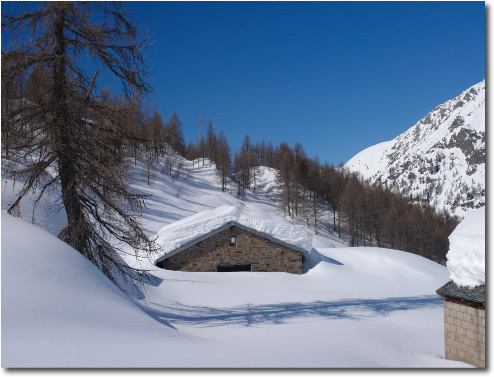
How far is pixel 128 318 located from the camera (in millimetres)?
4344

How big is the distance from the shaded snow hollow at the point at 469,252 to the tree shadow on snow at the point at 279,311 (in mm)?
3409

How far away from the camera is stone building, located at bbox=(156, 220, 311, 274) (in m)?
16.0

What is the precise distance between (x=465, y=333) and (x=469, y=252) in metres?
1.91

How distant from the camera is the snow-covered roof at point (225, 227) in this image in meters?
15.8

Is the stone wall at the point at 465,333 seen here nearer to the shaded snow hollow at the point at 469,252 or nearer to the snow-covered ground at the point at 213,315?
the snow-covered ground at the point at 213,315

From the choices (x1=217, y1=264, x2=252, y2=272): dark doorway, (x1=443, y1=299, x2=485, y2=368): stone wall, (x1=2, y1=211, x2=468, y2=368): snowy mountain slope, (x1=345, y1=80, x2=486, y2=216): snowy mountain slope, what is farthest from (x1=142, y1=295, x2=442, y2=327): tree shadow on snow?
(x1=345, y1=80, x2=486, y2=216): snowy mountain slope

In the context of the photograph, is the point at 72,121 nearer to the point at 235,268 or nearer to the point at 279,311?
the point at 279,311

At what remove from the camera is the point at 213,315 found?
806 cm

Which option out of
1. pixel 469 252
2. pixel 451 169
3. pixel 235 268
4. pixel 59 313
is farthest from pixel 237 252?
pixel 451 169

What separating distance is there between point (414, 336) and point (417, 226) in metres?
41.2

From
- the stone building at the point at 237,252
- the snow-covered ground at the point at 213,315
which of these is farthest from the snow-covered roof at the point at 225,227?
the snow-covered ground at the point at 213,315

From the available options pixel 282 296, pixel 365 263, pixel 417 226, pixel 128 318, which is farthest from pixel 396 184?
pixel 128 318

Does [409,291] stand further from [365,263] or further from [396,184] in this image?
[396,184]

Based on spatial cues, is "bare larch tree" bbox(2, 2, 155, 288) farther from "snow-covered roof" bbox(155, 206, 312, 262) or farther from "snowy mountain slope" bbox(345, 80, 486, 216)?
"snowy mountain slope" bbox(345, 80, 486, 216)
